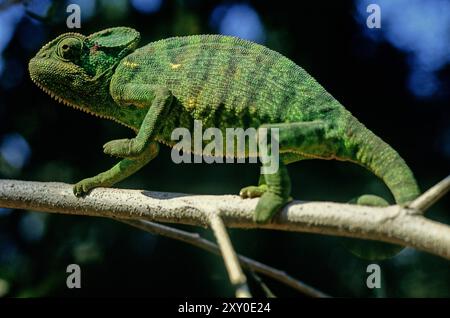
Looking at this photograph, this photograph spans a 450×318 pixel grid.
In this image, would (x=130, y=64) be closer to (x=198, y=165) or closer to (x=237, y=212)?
(x=237, y=212)

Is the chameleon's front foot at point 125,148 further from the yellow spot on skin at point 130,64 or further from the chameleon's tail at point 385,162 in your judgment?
the chameleon's tail at point 385,162

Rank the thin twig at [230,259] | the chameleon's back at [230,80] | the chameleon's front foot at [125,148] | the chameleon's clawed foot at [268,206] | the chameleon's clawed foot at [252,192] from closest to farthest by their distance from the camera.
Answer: the thin twig at [230,259] < the chameleon's clawed foot at [268,206] < the chameleon's clawed foot at [252,192] < the chameleon's back at [230,80] < the chameleon's front foot at [125,148]

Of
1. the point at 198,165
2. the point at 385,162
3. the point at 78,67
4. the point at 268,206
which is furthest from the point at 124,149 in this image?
the point at 198,165

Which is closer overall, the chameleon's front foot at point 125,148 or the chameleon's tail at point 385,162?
the chameleon's tail at point 385,162

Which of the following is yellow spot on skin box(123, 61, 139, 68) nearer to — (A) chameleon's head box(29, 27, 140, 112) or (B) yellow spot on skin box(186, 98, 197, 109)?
(A) chameleon's head box(29, 27, 140, 112)

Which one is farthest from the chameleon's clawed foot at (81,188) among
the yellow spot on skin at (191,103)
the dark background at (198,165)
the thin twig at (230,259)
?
the dark background at (198,165)

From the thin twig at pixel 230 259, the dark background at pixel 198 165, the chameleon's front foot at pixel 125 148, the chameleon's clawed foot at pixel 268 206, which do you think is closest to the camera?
the thin twig at pixel 230 259

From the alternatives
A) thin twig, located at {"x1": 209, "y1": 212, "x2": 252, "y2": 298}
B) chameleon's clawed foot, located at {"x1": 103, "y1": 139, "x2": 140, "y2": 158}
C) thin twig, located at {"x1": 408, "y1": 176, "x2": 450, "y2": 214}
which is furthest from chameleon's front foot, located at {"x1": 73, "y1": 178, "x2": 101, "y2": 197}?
thin twig, located at {"x1": 408, "y1": 176, "x2": 450, "y2": 214}
